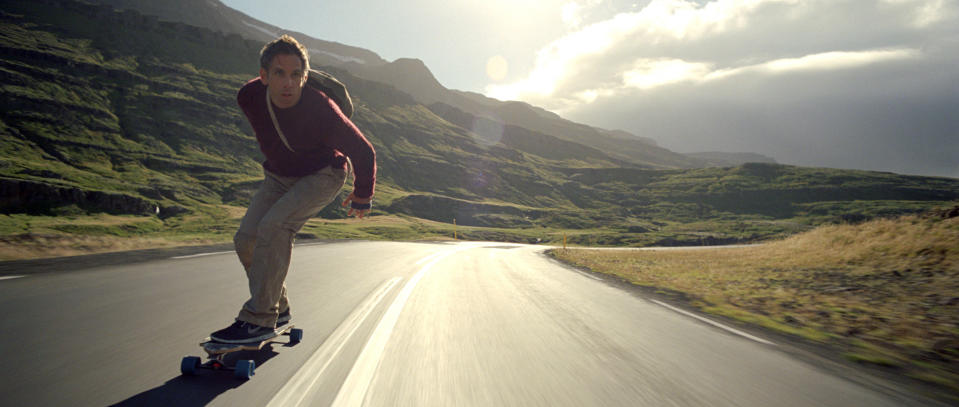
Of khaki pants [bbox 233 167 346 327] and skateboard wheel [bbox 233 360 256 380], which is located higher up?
khaki pants [bbox 233 167 346 327]

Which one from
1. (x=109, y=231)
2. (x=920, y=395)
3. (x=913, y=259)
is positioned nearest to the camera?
(x=920, y=395)

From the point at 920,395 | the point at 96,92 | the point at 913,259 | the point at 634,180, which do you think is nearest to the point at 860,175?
the point at 634,180

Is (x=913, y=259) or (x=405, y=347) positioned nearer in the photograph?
(x=405, y=347)

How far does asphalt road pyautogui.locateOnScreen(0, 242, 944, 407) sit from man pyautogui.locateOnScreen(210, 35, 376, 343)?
0.43m

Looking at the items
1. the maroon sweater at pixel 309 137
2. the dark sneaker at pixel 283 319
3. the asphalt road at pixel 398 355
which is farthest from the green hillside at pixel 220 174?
the maroon sweater at pixel 309 137

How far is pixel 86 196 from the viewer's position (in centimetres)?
3738

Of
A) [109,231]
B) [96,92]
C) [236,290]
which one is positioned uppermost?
[96,92]

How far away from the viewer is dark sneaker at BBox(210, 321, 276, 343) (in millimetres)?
2652

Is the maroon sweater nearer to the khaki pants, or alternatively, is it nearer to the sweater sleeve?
the sweater sleeve

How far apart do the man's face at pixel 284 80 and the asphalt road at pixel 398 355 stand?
1.88 metres

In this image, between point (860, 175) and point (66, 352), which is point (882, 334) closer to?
point (66, 352)

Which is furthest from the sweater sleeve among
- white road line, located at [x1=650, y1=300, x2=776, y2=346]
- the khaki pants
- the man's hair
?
white road line, located at [x1=650, y1=300, x2=776, y2=346]

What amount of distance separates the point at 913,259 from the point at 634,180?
557 ft

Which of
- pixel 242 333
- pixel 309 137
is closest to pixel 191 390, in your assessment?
pixel 242 333
